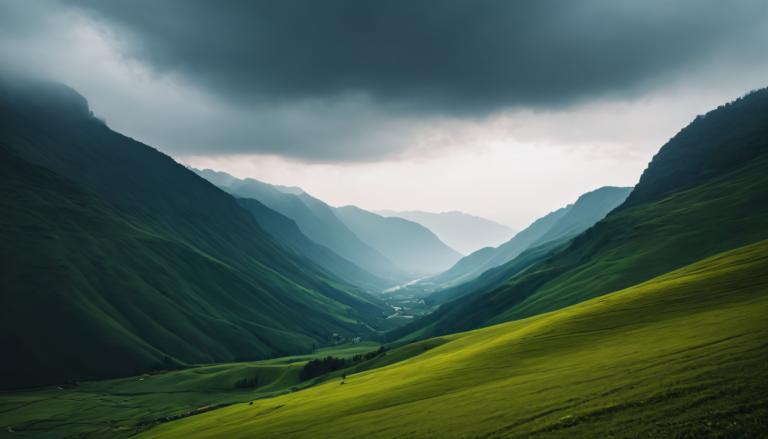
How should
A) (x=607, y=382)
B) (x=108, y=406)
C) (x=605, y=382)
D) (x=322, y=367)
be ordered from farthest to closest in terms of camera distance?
(x=322, y=367) → (x=108, y=406) → (x=605, y=382) → (x=607, y=382)

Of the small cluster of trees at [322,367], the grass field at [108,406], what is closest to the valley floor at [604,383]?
the grass field at [108,406]

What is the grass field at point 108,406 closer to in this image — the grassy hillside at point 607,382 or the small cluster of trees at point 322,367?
the small cluster of trees at point 322,367

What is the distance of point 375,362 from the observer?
488ft

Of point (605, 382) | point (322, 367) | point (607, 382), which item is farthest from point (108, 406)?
point (607, 382)

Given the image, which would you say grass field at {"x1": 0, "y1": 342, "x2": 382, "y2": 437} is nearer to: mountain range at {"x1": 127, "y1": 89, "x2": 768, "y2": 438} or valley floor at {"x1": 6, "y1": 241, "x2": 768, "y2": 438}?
valley floor at {"x1": 6, "y1": 241, "x2": 768, "y2": 438}

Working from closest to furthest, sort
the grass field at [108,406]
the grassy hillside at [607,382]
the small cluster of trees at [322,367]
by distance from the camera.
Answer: the grassy hillside at [607,382] < the grass field at [108,406] < the small cluster of trees at [322,367]

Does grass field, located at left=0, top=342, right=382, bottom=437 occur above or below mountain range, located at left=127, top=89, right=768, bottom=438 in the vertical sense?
below

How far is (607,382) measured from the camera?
38688 mm

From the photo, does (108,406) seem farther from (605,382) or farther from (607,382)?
(607,382)

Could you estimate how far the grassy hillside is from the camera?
29938 millimetres

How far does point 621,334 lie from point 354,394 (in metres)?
39.6

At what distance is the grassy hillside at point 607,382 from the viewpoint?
29938mm

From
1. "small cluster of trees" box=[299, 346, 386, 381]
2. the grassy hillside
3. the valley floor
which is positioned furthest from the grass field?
the grassy hillside

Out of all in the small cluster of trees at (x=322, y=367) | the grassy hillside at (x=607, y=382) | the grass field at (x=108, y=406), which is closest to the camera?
the grassy hillside at (x=607, y=382)
